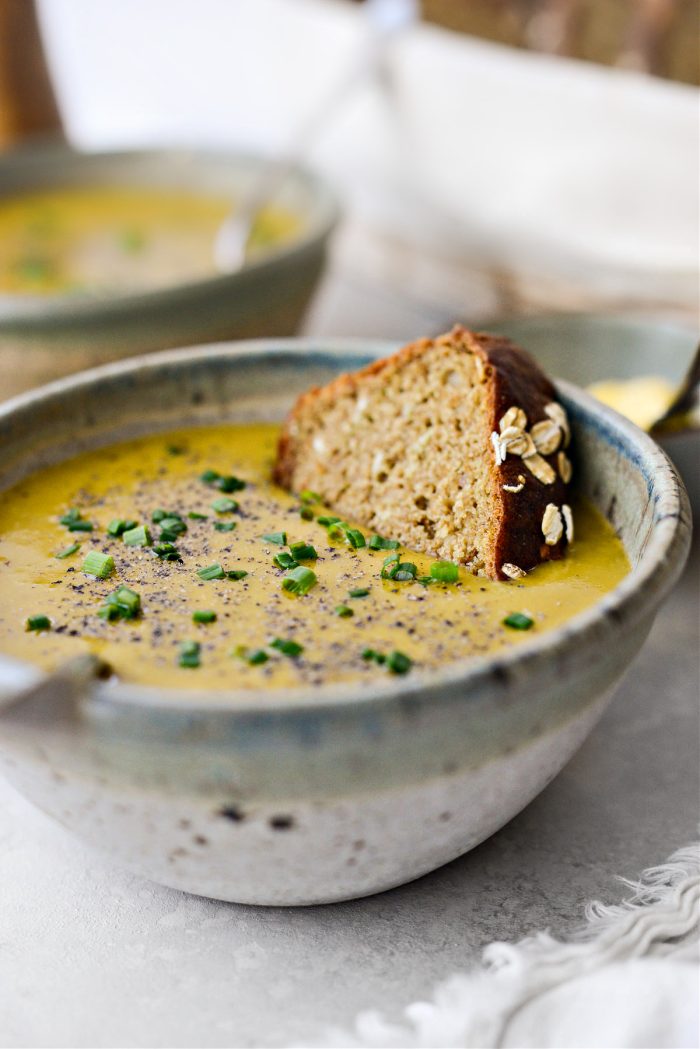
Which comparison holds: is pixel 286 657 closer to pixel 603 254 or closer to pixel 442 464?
pixel 442 464

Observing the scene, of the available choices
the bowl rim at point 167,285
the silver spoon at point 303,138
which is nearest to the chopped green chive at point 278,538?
the bowl rim at point 167,285

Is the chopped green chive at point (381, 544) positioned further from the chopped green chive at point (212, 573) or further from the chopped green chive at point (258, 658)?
the chopped green chive at point (258, 658)

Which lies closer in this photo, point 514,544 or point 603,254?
point 514,544

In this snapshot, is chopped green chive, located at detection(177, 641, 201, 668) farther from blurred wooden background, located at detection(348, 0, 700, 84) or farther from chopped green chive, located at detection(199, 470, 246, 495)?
blurred wooden background, located at detection(348, 0, 700, 84)

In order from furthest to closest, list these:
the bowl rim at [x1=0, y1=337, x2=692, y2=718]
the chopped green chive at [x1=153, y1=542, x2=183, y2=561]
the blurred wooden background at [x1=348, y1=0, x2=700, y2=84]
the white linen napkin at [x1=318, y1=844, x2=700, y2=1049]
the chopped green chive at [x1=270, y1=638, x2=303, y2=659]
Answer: the blurred wooden background at [x1=348, y1=0, x2=700, y2=84], the chopped green chive at [x1=153, y1=542, x2=183, y2=561], the chopped green chive at [x1=270, y1=638, x2=303, y2=659], the white linen napkin at [x1=318, y1=844, x2=700, y2=1049], the bowl rim at [x1=0, y1=337, x2=692, y2=718]

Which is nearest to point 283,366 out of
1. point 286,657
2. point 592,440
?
point 592,440

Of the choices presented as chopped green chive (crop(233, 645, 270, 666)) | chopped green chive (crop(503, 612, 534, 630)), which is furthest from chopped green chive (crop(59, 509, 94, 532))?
chopped green chive (crop(503, 612, 534, 630))
